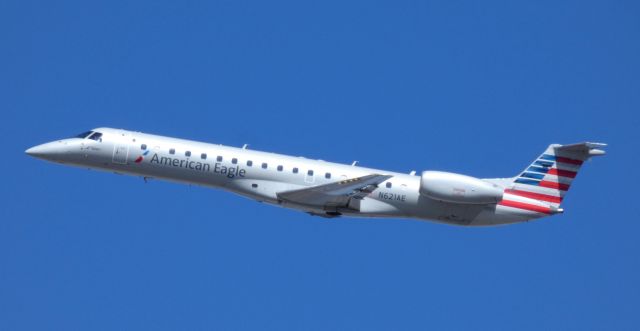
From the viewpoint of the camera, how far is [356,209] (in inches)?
1328

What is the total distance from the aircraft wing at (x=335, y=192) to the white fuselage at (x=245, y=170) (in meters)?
0.41

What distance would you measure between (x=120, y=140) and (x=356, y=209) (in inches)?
338

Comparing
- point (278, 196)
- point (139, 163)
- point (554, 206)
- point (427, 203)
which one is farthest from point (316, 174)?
point (554, 206)

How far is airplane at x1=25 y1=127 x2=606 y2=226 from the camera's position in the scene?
33.2m

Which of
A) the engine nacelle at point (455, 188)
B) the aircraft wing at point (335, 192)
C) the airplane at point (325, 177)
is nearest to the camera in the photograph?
the aircraft wing at point (335, 192)

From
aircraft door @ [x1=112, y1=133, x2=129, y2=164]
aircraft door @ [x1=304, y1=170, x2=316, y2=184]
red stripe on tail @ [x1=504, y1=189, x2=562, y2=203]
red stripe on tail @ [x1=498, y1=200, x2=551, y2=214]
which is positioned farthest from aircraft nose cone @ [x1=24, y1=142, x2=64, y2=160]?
red stripe on tail @ [x1=504, y1=189, x2=562, y2=203]

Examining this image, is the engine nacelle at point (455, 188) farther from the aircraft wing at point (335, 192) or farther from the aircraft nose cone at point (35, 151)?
the aircraft nose cone at point (35, 151)

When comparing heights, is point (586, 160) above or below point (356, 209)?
above

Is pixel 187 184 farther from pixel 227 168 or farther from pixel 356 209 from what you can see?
pixel 356 209

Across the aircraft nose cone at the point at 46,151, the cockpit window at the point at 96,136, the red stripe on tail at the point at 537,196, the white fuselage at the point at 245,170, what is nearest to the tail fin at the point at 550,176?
the red stripe on tail at the point at 537,196

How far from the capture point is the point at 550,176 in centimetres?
3441

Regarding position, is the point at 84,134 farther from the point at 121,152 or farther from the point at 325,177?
the point at 325,177

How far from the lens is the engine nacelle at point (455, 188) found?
3306cm

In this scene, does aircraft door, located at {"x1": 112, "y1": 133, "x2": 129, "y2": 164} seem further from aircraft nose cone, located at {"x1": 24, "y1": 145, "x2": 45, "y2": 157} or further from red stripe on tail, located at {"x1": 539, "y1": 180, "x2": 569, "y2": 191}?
red stripe on tail, located at {"x1": 539, "y1": 180, "x2": 569, "y2": 191}
